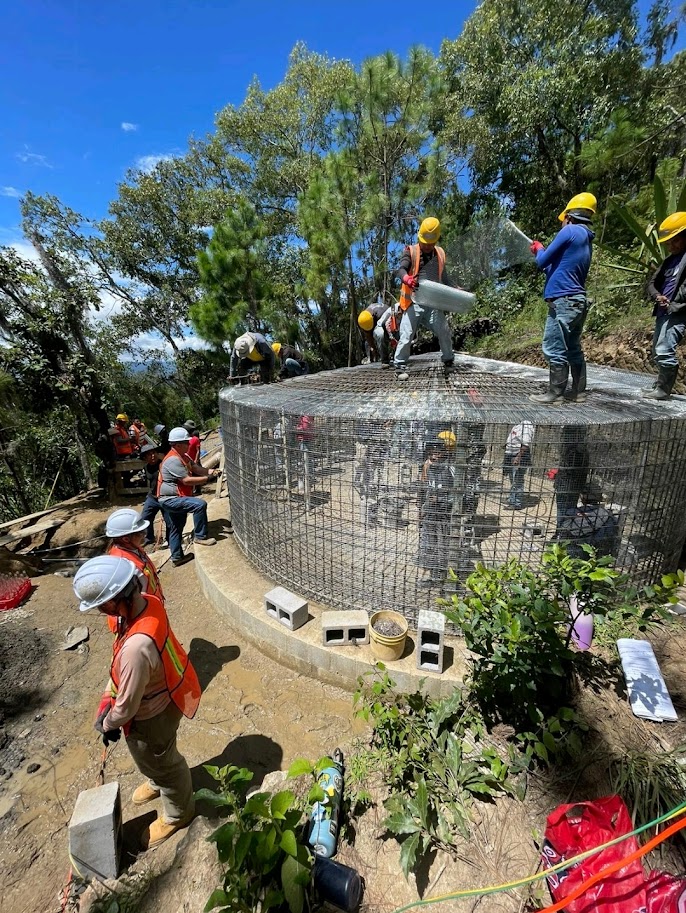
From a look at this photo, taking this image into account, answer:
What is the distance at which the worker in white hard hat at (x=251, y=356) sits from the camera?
636 cm

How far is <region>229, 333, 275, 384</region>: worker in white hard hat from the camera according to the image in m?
6.36

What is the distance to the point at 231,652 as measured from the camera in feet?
12.4

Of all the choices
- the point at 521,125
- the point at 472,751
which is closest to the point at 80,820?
the point at 472,751

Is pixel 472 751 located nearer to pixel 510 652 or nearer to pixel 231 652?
pixel 510 652

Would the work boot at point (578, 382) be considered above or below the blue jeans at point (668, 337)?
below

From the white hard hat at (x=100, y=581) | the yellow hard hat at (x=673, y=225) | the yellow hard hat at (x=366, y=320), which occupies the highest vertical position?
the yellow hard hat at (x=673, y=225)

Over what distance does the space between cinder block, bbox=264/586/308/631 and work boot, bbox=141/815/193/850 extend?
1.38m

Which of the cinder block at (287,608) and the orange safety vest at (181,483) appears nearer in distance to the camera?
the cinder block at (287,608)

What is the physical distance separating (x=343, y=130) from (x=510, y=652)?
55.8ft

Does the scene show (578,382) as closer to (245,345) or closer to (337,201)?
(245,345)

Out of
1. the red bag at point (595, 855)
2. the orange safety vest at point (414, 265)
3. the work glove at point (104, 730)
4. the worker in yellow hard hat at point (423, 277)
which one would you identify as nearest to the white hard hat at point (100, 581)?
the work glove at point (104, 730)

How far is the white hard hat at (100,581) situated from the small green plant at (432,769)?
1584 mm

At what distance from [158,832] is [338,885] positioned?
51.9 inches

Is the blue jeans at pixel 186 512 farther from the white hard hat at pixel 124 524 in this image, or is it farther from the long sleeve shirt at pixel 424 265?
the long sleeve shirt at pixel 424 265
